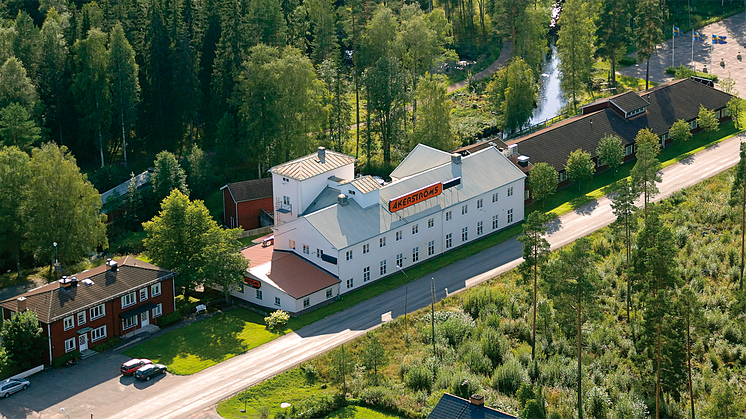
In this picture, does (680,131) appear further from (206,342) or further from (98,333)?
(98,333)

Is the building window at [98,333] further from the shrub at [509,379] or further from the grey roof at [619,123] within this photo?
the grey roof at [619,123]

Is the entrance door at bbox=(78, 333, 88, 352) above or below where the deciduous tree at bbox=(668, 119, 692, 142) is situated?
below

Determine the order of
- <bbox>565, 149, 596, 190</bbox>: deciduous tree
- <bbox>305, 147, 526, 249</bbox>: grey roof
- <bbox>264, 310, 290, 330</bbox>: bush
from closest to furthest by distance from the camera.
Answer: <bbox>264, 310, 290, 330</bbox>: bush
<bbox>305, 147, 526, 249</bbox>: grey roof
<bbox>565, 149, 596, 190</bbox>: deciduous tree

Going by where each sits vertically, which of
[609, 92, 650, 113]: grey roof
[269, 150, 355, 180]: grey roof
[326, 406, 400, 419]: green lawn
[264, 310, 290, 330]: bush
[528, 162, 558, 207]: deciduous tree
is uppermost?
[609, 92, 650, 113]: grey roof

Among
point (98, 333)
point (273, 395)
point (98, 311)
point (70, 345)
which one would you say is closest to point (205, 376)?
point (273, 395)

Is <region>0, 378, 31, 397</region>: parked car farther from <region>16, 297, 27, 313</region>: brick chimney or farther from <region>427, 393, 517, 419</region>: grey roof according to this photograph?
<region>427, 393, 517, 419</region>: grey roof

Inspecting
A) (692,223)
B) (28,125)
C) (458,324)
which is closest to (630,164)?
(692,223)

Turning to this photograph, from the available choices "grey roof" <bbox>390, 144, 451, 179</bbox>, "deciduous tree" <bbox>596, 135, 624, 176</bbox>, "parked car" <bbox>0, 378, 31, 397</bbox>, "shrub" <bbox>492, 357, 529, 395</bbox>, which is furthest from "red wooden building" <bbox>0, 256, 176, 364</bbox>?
"deciduous tree" <bbox>596, 135, 624, 176</bbox>
